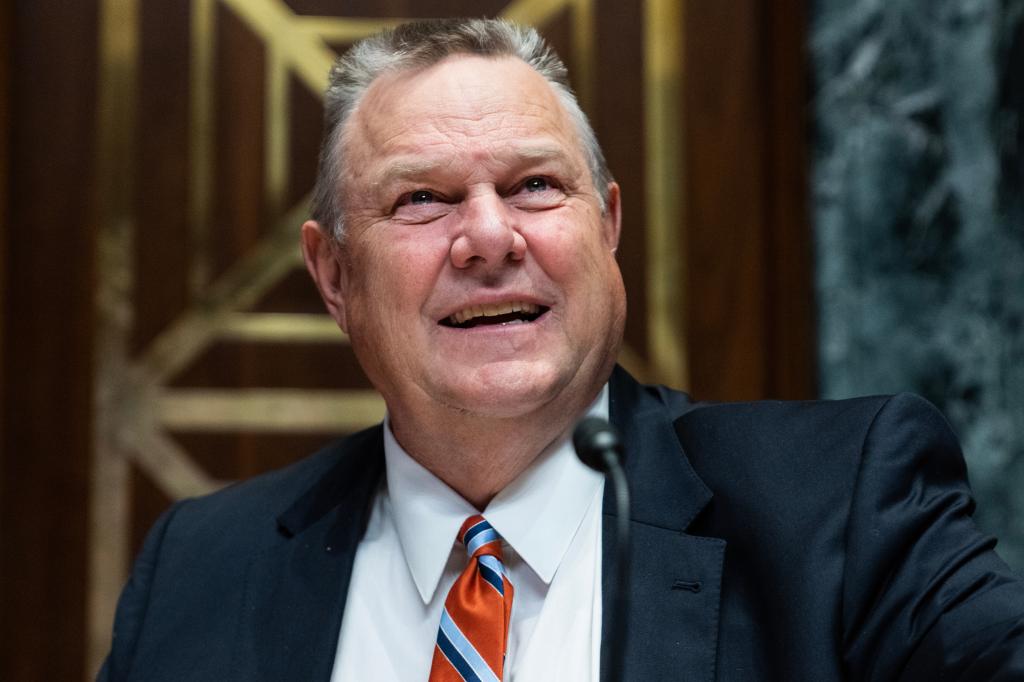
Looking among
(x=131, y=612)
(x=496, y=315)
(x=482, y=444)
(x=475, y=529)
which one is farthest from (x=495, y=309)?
(x=131, y=612)

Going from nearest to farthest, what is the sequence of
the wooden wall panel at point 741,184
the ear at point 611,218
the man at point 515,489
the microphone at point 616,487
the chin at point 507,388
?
the microphone at point 616,487 → the man at point 515,489 → the chin at point 507,388 → the ear at point 611,218 → the wooden wall panel at point 741,184

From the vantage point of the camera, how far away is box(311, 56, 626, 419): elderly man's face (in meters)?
1.48

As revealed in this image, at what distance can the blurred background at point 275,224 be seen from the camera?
91.1 inches

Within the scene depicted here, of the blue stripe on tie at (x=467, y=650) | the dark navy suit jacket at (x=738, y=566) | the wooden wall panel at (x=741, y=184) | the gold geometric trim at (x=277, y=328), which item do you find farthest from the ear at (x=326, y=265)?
the wooden wall panel at (x=741, y=184)

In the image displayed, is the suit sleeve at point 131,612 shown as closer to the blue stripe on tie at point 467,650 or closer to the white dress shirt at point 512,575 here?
the white dress shirt at point 512,575

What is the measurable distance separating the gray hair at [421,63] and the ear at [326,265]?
3 centimetres

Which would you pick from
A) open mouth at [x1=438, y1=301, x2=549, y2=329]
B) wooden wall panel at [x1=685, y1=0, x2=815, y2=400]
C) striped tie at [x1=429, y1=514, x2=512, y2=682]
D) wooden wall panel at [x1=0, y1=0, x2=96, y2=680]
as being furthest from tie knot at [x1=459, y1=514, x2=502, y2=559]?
wooden wall panel at [x1=0, y1=0, x2=96, y2=680]

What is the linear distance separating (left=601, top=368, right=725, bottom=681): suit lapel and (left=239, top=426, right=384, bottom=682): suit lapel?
1.27ft

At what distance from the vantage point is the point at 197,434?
241 cm

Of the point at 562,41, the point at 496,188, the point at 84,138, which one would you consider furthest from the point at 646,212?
the point at 84,138

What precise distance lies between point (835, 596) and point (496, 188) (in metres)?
0.66

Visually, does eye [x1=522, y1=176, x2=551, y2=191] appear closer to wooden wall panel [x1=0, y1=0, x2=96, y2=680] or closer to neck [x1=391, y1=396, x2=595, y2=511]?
neck [x1=391, y1=396, x2=595, y2=511]

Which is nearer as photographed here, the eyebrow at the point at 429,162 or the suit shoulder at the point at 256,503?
the eyebrow at the point at 429,162

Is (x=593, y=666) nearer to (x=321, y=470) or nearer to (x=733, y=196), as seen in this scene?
(x=321, y=470)
